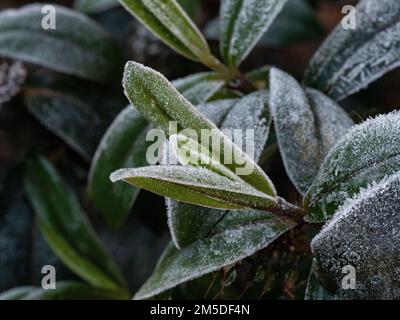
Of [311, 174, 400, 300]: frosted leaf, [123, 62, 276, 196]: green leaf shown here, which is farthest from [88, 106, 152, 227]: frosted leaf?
[311, 174, 400, 300]: frosted leaf

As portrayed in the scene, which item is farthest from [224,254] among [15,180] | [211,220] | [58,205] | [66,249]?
[15,180]

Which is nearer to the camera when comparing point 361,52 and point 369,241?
point 369,241

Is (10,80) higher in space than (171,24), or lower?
lower

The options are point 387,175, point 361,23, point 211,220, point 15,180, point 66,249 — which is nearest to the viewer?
point 387,175

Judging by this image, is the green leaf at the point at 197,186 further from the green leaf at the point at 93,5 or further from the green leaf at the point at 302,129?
the green leaf at the point at 93,5

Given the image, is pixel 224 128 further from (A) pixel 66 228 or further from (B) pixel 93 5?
(B) pixel 93 5

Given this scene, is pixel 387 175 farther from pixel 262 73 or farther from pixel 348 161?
pixel 262 73

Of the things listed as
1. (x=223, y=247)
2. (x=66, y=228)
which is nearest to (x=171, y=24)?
(x=223, y=247)
